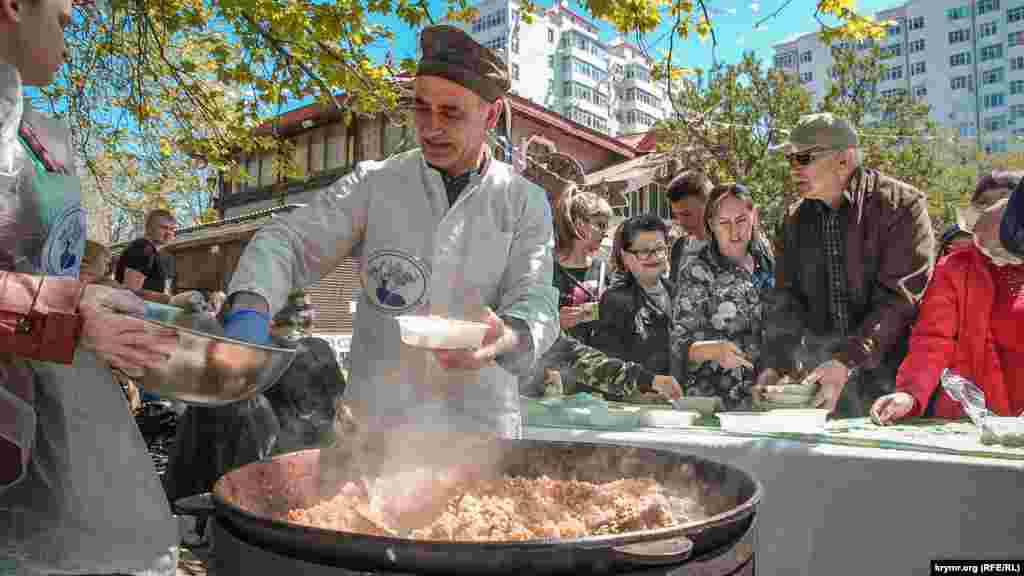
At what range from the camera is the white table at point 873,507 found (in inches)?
80.1

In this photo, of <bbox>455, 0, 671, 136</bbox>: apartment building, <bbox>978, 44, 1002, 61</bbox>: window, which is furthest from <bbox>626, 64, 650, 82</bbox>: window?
<bbox>978, 44, 1002, 61</bbox>: window

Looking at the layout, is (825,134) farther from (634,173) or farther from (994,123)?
(994,123)

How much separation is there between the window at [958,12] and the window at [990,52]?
188 inches

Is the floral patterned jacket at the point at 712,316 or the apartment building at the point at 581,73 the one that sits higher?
the apartment building at the point at 581,73

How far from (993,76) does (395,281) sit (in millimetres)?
100278

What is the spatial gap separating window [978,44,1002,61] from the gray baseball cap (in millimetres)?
97610

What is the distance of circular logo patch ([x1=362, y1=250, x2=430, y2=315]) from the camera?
2.08m

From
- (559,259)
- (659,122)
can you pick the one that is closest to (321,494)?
(559,259)

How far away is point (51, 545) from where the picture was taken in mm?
1090

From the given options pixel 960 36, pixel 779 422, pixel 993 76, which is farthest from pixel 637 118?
pixel 779 422

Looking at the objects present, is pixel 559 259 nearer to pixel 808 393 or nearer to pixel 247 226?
pixel 808 393

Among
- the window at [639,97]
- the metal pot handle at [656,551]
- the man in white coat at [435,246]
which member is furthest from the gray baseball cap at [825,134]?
the window at [639,97]

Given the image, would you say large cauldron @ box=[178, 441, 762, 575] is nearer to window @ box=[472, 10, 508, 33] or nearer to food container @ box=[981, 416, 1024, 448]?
food container @ box=[981, 416, 1024, 448]

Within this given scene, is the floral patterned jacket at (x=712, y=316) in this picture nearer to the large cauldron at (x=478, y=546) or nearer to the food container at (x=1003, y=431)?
the food container at (x=1003, y=431)
